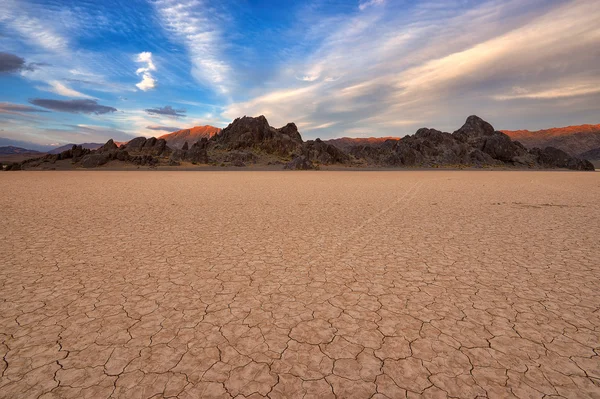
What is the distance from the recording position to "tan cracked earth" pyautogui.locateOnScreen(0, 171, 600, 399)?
2996 mm

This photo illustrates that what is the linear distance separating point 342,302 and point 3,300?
5.19m

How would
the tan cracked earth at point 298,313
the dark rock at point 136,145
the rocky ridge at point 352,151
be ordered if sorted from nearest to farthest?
the tan cracked earth at point 298,313 → the dark rock at point 136,145 → the rocky ridge at point 352,151

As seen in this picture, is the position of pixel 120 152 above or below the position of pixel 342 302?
above

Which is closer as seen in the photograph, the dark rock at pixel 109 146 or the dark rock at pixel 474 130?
the dark rock at pixel 109 146

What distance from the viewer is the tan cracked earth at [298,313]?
9.83ft

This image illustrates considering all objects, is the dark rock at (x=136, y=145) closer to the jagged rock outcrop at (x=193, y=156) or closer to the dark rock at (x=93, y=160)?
the jagged rock outcrop at (x=193, y=156)

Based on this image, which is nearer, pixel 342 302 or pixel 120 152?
pixel 342 302

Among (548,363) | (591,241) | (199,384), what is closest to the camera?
(199,384)

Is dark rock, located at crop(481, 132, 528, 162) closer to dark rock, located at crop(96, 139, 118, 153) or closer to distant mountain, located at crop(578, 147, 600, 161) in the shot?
distant mountain, located at crop(578, 147, 600, 161)

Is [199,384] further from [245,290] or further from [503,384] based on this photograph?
[503,384]

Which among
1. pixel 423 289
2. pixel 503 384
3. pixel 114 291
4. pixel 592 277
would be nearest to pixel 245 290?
pixel 114 291

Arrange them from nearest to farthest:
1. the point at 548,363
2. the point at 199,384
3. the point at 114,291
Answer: the point at 199,384 < the point at 548,363 < the point at 114,291

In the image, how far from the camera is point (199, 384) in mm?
2936

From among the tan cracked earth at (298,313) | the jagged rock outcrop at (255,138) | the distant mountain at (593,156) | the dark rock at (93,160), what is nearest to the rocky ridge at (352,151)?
the jagged rock outcrop at (255,138)
